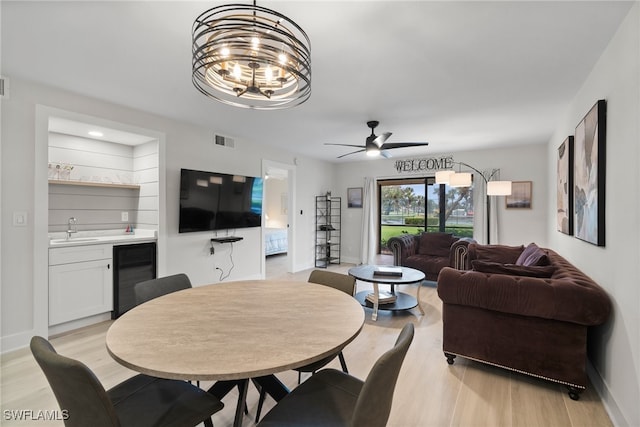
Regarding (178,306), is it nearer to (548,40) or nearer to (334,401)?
(334,401)

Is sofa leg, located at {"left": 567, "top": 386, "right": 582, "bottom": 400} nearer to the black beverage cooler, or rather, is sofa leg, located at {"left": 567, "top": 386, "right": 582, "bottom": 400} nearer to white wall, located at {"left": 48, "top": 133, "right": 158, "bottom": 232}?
the black beverage cooler

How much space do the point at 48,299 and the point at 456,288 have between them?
12.7 ft

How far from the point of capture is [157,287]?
6.80 ft

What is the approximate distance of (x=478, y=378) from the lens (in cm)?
231

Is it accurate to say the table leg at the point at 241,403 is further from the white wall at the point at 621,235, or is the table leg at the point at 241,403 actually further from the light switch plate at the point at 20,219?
the light switch plate at the point at 20,219

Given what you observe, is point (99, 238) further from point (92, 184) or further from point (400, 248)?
point (400, 248)

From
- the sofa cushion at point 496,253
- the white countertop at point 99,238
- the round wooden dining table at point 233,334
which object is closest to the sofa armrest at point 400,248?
the sofa cushion at point 496,253

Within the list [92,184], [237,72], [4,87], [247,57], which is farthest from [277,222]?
[247,57]

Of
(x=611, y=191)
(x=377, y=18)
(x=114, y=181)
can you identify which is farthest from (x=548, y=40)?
(x=114, y=181)

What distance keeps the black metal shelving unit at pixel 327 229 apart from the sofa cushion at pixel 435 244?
2.11 m

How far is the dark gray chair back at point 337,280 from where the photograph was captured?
221 cm

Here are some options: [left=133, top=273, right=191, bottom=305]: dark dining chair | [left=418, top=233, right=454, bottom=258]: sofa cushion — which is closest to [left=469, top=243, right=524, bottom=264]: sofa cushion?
[left=418, top=233, right=454, bottom=258]: sofa cushion

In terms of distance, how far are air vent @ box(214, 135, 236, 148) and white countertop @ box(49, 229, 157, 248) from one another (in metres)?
1.63

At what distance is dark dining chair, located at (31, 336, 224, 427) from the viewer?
3.21ft
